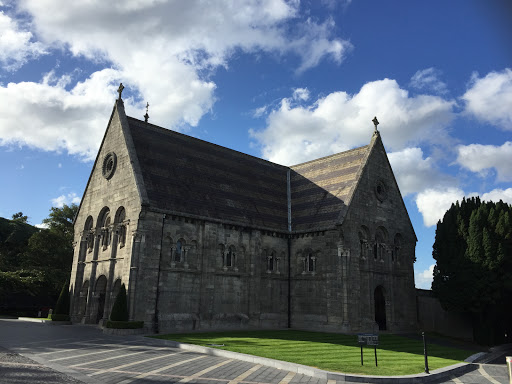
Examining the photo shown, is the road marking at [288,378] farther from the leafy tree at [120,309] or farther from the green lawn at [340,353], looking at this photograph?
the leafy tree at [120,309]

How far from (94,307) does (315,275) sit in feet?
60.1

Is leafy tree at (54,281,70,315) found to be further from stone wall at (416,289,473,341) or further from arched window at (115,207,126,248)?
stone wall at (416,289,473,341)

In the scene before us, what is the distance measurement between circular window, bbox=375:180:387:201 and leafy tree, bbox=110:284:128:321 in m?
24.3

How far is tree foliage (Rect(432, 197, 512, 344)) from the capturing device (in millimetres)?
32750

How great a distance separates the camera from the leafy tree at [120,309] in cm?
2716

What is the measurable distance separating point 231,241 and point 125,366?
63.8ft

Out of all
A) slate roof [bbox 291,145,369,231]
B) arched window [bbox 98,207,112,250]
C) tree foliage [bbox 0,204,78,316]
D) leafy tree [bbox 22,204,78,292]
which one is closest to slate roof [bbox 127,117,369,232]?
slate roof [bbox 291,145,369,231]

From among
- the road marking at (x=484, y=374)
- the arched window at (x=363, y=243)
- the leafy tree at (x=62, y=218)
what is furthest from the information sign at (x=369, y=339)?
the leafy tree at (x=62, y=218)

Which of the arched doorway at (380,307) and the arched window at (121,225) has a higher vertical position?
the arched window at (121,225)

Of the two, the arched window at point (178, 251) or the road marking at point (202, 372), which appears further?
the arched window at point (178, 251)

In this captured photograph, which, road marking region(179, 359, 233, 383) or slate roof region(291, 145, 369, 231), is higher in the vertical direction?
slate roof region(291, 145, 369, 231)

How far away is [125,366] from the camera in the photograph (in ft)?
51.4

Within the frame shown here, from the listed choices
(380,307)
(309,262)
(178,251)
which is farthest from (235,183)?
(380,307)

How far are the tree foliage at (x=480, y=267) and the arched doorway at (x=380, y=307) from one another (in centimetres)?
471
